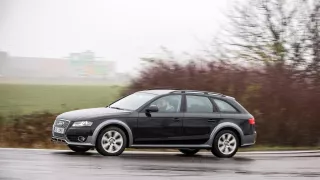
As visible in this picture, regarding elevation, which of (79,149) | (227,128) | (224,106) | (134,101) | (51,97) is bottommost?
(79,149)

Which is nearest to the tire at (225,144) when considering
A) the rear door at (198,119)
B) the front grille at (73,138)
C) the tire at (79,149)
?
the rear door at (198,119)

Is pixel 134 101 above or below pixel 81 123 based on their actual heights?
above

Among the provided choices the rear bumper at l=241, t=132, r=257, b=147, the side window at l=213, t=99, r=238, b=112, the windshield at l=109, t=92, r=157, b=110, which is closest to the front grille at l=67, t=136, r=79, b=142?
the windshield at l=109, t=92, r=157, b=110

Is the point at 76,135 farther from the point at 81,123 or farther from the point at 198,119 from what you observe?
the point at 198,119

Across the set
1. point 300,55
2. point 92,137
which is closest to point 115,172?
point 92,137

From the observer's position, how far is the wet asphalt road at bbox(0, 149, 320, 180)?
9.91 m

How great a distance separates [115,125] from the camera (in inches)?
508

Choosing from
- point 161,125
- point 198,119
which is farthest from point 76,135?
point 198,119

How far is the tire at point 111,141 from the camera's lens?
12.7 meters

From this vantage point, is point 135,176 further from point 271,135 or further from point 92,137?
point 271,135

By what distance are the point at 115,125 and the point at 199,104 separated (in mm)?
2242

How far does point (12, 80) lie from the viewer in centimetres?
2627

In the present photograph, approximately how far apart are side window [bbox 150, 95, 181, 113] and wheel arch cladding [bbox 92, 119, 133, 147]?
95 centimetres

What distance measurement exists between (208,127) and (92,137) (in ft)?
9.27
